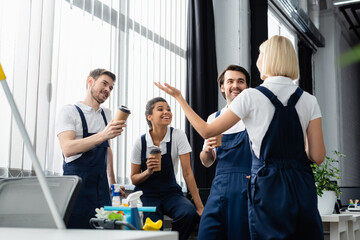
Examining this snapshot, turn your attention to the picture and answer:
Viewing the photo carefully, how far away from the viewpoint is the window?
2.49 meters

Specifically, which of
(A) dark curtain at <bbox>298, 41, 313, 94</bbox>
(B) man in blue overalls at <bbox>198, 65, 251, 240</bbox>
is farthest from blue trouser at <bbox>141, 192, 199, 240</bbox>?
(A) dark curtain at <bbox>298, 41, 313, 94</bbox>

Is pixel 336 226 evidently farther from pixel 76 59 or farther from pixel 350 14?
pixel 350 14

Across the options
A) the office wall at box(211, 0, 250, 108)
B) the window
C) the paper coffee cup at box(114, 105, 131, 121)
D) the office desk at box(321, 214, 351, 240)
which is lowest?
the office desk at box(321, 214, 351, 240)

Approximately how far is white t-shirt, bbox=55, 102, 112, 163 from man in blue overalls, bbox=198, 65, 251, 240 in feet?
2.24

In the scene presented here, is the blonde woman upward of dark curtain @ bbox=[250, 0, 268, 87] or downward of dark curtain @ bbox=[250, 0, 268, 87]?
downward

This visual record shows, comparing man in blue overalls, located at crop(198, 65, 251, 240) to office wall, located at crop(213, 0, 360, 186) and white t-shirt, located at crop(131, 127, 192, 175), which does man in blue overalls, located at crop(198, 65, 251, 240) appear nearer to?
white t-shirt, located at crop(131, 127, 192, 175)

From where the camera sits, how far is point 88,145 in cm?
242

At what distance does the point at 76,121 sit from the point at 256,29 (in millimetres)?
3107

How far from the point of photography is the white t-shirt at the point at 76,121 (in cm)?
250

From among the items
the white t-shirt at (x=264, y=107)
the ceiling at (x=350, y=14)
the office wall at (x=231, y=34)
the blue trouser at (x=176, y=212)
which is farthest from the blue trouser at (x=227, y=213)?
the ceiling at (x=350, y=14)

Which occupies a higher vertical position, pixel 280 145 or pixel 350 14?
pixel 350 14

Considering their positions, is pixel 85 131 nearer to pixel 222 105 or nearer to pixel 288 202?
pixel 288 202

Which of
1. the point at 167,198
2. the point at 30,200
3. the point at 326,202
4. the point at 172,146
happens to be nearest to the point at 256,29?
the point at 172,146

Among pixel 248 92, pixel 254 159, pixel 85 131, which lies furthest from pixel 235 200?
pixel 85 131
